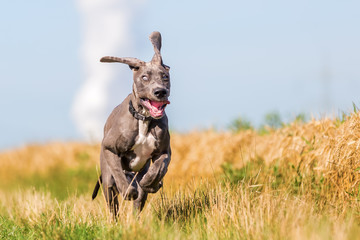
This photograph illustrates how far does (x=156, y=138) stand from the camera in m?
5.54

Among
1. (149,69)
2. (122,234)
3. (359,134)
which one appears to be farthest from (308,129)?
(122,234)

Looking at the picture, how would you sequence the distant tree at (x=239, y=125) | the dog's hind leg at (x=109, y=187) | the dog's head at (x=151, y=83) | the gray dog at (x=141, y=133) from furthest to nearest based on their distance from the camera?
the distant tree at (x=239, y=125)
the dog's hind leg at (x=109, y=187)
the gray dog at (x=141, y=133)
the dog's head at (x=151, y=83)

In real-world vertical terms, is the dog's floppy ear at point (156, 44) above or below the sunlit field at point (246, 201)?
above

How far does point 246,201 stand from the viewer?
17.8 feet

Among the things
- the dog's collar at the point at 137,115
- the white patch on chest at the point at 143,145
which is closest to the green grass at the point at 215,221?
the white patch on chest at the point at 143,145

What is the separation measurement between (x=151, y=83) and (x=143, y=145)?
0.79 metres

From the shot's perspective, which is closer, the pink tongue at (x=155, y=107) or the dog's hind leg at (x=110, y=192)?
the pink tongue at (x=155, y=107)

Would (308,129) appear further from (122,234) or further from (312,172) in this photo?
(122,234)

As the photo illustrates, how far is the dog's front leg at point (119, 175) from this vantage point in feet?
17.9

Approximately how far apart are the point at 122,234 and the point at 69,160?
12.4 metres

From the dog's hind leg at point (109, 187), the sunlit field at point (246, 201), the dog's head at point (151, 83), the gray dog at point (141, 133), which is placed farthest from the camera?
the dog's hind leg at point (109, 187)

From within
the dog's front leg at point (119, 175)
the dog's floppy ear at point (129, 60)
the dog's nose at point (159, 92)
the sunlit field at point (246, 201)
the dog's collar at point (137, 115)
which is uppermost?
the dog's floppy ear at point (129, 60)

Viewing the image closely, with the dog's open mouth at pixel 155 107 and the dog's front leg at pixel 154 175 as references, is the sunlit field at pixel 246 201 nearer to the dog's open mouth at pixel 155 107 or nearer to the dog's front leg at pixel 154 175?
the dog's front leg at pixel 154 175

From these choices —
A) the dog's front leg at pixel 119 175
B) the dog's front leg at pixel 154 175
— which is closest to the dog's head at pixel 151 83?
the dog's front leg at pixel 154 175
